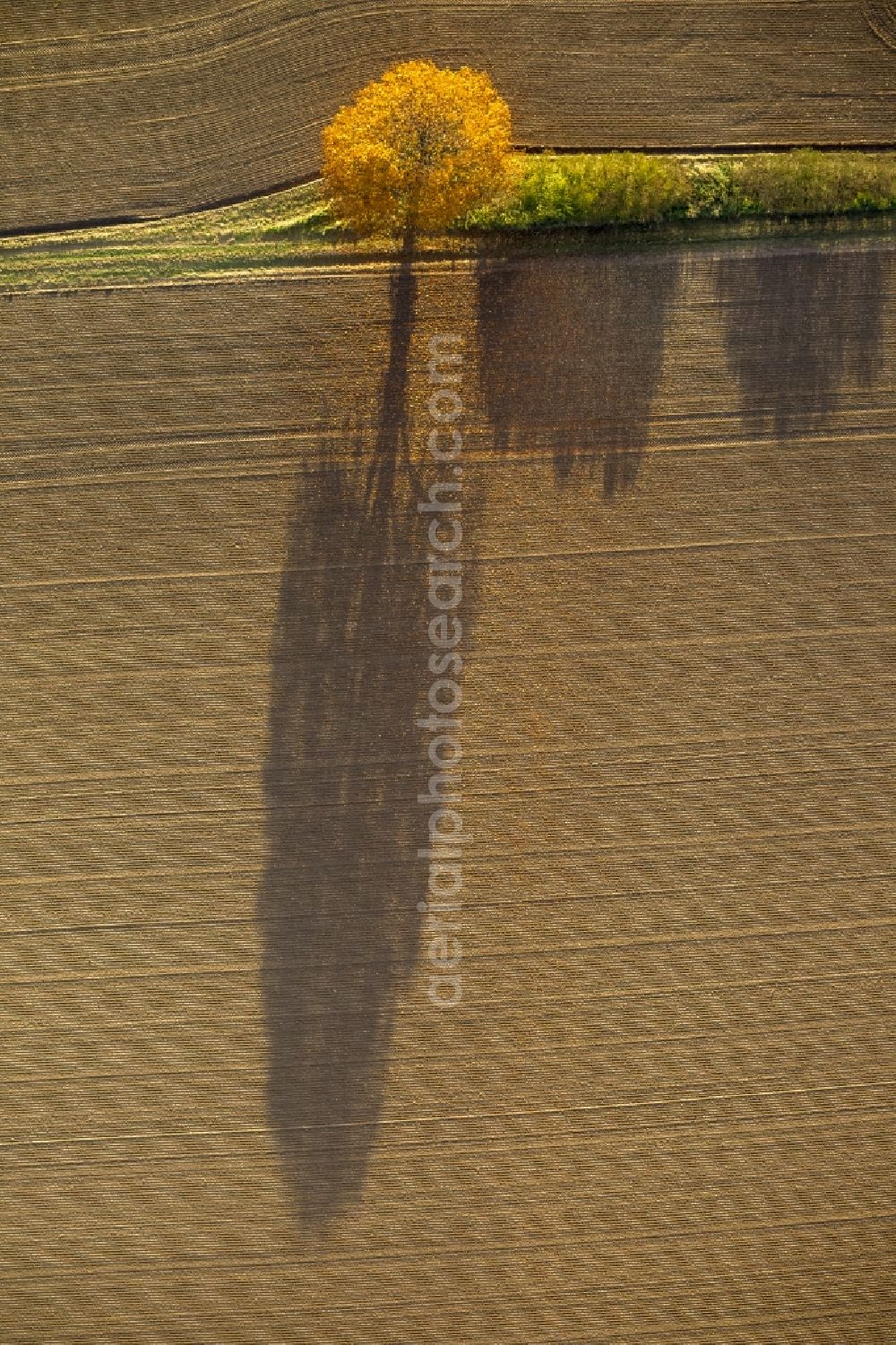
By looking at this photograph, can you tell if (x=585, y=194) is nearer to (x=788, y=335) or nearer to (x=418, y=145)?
(x=418, y=145)

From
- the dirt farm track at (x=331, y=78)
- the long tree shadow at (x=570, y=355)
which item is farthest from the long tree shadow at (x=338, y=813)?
the dirt farm track at (x=331, y=78)

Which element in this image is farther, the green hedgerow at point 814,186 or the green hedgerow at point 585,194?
the green hedgerow at point 814,186

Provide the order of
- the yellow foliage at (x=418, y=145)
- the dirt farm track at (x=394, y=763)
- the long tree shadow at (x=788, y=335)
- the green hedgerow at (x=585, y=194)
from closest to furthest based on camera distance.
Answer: the yellow foliage at (x=418, y=145), the green hedgerow at (x=585, y=194), the dirt farm track at (x=394, y=763), the long tree shadow at (x=788, y=335)

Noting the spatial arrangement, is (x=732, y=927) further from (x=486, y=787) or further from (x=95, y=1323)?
(x=95, y=1323)

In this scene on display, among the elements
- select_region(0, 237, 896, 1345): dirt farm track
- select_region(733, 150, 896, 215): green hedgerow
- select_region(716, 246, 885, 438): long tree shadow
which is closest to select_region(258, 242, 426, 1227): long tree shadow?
select_region(0, 237, 896, 1345): dirt farm track

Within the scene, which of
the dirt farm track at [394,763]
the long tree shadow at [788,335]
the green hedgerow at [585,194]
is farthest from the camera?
the long tree shadow at [788,335]

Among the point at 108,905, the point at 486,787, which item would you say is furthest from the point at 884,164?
the point at 108,905

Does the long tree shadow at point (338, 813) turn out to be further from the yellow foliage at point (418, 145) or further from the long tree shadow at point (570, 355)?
the long tree shadow at point (570, 355)
